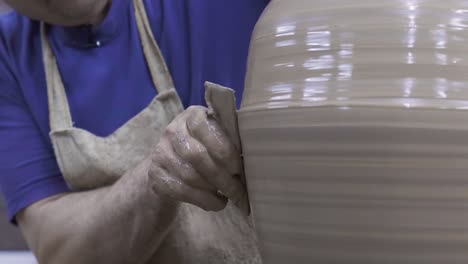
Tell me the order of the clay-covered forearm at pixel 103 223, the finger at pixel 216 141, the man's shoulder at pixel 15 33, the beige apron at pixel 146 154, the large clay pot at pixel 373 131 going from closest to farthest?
1. the large clay pot at pixel 373 131
2. the finger at pixel 216 141
3. the clay-covered forearm at pixel 103 223
4. the beige apron at pixel 146 154
5. the man's shoulder at pixel 15 33

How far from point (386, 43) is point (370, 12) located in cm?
4

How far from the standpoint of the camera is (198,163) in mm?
700

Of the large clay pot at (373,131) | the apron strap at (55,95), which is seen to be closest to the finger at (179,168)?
the large clay pot at (373,131)

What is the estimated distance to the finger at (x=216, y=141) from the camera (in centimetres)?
69

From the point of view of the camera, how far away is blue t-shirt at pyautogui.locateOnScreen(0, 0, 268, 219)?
1182 mm

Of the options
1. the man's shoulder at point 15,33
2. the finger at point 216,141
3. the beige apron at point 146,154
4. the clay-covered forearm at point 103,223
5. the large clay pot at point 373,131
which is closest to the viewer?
the large clay pot at point 373,131

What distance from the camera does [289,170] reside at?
0.60 metres

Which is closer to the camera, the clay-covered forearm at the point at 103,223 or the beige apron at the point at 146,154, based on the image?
the clay-covered forearm at the point at 103,223

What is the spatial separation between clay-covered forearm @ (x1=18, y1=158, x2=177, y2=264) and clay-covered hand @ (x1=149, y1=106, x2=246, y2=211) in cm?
16

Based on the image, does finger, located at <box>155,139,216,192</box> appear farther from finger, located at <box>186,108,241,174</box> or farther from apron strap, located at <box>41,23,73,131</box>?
apron strap, located at <box>41,23,73,131</box>

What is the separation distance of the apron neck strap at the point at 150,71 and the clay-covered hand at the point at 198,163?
439mm

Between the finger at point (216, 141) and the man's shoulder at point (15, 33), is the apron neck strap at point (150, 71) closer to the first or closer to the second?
the man's shoulder at point (15, 33)

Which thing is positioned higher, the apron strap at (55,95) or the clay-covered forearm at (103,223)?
the apron strap at (55,95)

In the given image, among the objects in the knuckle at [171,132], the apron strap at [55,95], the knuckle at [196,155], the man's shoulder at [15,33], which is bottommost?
the apron strap at [55,95]
